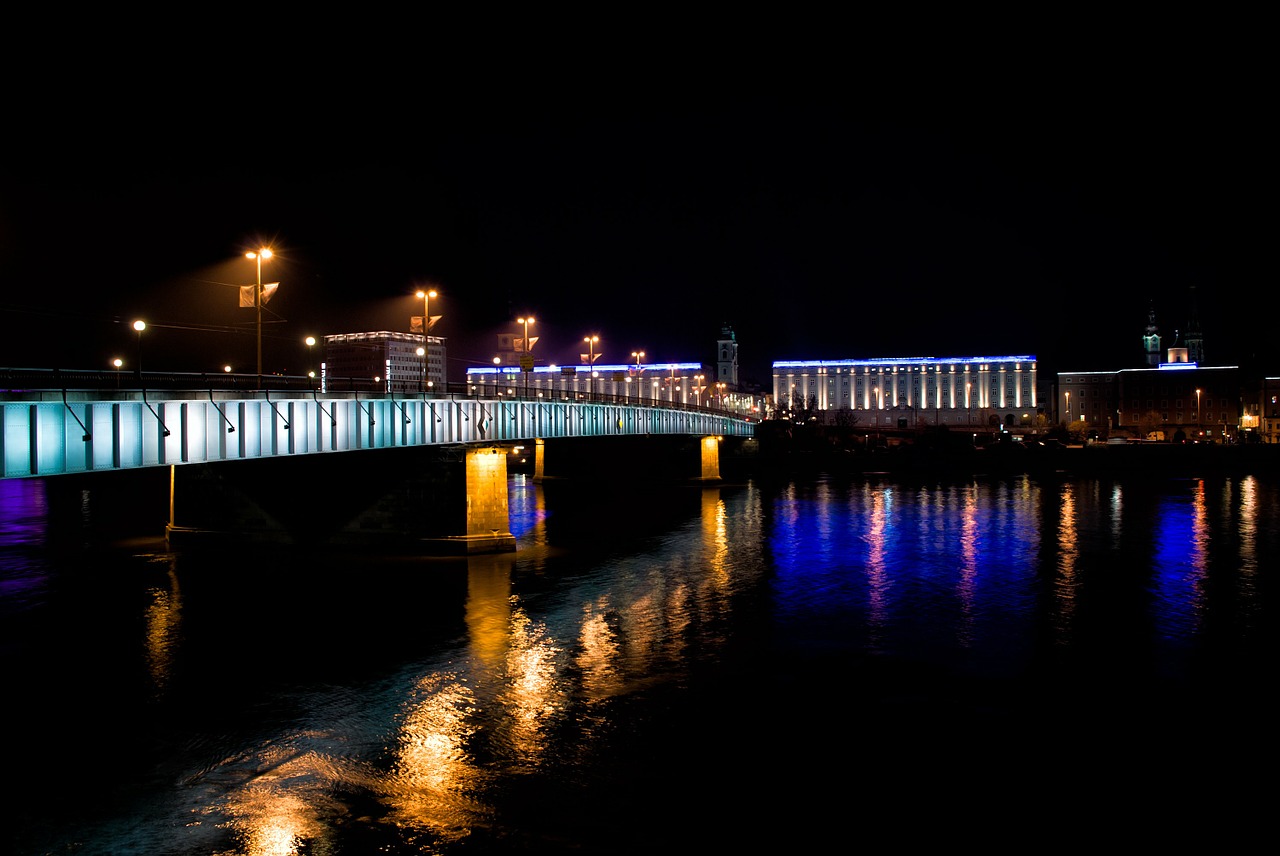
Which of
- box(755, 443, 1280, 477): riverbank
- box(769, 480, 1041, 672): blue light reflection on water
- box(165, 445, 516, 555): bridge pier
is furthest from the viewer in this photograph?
box(755, 443, 1280, 477): riverbank

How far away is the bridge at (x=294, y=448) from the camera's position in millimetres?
24719

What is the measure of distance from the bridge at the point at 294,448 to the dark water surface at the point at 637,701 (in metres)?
2.43

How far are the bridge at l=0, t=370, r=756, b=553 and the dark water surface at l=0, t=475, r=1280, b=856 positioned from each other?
7.97ft

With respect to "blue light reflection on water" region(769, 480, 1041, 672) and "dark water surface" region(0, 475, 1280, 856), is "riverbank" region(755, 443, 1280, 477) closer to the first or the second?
"blue light reflection on water" region(769, 480, 1041, 672)

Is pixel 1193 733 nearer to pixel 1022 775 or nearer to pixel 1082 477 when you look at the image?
pixel 1022 775

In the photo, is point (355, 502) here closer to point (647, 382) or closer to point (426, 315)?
point (426, 315)

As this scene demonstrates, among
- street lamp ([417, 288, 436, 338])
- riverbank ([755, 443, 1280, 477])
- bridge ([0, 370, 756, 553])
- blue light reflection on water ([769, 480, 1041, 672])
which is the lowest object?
blue light reflection on water ([769, 480, 1041, 672])

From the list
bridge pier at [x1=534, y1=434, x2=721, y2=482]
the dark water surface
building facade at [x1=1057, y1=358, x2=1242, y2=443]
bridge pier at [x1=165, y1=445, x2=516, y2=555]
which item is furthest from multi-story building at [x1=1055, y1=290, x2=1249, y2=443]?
bridge pier at [x1=165, y1=445, x2=516, y2=555]

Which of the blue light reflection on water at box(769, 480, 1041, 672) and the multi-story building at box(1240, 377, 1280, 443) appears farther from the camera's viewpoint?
the multi-story building at box(1240, 377, 1280, 443)

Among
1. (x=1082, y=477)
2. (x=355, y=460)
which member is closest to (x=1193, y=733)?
(x=355, y=460)

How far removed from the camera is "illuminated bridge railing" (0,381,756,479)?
23547 mm

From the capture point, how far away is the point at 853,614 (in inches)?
1254

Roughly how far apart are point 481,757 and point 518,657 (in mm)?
7740

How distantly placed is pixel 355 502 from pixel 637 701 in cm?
2665
